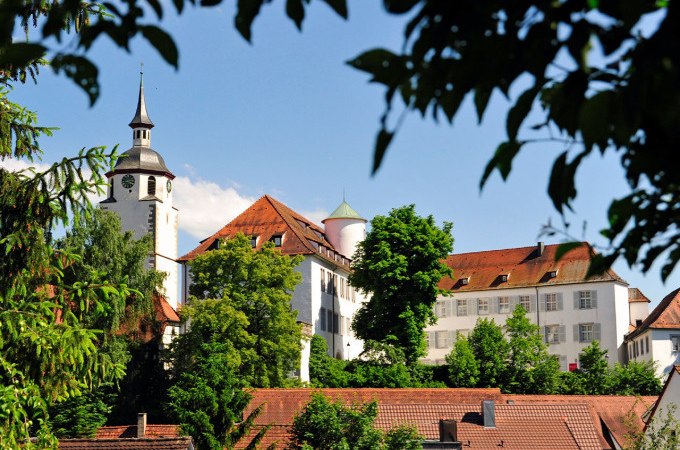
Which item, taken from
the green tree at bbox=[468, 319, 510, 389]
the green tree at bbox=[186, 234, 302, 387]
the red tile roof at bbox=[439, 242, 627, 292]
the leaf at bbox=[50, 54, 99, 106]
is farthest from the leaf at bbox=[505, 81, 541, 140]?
the red tile roof at bbox=[439, 242, 627, 292]

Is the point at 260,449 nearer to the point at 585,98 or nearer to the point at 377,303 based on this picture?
the point at 377,303

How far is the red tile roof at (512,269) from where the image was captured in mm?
75188

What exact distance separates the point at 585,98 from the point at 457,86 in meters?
0.28

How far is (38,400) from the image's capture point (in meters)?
12.6

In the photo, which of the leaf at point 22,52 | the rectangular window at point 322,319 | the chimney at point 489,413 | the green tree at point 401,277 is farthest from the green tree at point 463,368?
the leaf at point 22,52

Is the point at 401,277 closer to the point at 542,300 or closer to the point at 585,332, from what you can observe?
the point at 585,332

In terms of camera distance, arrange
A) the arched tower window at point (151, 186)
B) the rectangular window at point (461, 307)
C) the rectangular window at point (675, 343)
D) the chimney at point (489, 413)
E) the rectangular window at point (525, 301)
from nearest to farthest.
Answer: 1. the chimney at point (489, 413)
2. the rectangular window at point (675, 343)
3. the arched tower window at point (151, 186)
4. the rectangular window at point (525, 301)
5. the rectangular window at point (461, 307)

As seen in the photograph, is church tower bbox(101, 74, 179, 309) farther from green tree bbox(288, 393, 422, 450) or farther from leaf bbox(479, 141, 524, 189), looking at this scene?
leaf bbox(479, 141, 524, 189)

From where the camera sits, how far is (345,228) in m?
75.2

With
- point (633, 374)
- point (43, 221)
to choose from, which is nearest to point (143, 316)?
point (633, 374)

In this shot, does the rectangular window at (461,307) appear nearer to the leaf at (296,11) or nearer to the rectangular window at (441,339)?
the rectangular window at (441,339)

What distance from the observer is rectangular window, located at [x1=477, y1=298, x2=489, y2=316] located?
78438mm

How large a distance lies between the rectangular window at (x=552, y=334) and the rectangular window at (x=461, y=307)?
6730 millimetres

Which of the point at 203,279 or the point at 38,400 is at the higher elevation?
the point at 203,279
